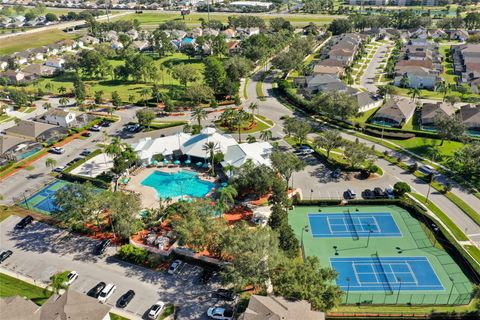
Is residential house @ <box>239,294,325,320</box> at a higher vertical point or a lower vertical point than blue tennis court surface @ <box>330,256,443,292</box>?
higher

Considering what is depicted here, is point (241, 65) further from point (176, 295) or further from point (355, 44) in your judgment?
point (176, 295)

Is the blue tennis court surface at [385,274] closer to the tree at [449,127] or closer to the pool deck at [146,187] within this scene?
the pool deck at [146,187]

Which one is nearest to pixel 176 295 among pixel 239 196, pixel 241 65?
pixel 239 196

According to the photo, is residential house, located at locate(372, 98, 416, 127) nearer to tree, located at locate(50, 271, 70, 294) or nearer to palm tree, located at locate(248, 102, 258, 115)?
palm tree, located at locate(248, 102, 258, 115)

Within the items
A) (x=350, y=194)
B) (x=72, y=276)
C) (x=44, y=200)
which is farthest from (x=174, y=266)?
(x=350, y=194)

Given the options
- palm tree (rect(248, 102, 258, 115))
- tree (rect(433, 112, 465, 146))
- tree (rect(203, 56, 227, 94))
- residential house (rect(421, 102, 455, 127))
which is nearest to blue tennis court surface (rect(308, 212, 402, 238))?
tree (rect(433, 112, 465, 146))

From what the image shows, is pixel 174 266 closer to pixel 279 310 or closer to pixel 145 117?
pixel 279 310
